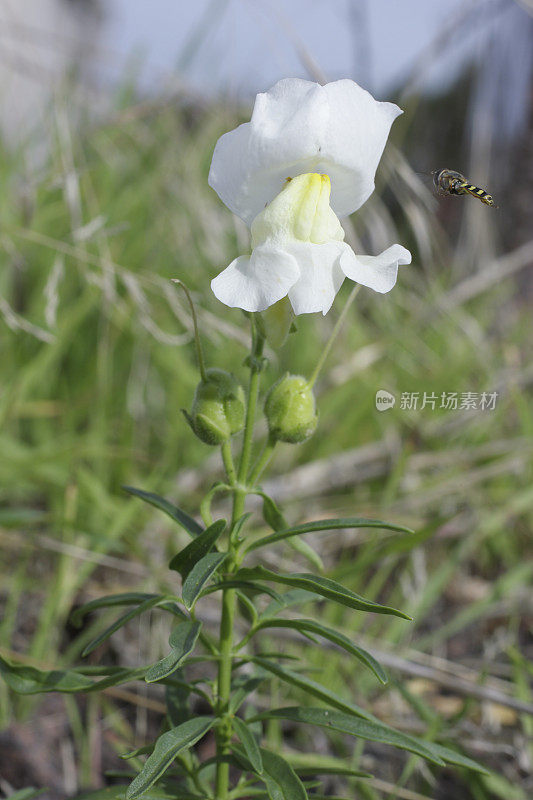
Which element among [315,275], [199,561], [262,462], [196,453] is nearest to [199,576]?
[199,561]

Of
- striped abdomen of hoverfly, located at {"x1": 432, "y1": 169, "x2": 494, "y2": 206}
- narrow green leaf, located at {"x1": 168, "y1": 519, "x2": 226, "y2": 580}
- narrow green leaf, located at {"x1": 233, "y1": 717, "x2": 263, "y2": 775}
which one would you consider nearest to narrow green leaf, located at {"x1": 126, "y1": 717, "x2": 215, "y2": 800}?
narrow green leaf, located at {"x1": 233, "y1": 717, "x2": 263, "y2": 775}

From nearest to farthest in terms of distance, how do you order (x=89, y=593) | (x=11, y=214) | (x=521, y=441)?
1. (x=89, y=593)
2. (x=521, y=441)
3. (x=11, y=214)

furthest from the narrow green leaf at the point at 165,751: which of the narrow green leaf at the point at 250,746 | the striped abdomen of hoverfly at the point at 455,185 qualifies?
the striped abdomen of hoverfly at the point at 455,185

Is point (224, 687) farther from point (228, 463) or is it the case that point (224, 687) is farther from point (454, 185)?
point (454, 185)

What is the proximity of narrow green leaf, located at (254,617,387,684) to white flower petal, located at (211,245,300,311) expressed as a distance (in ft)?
0.89

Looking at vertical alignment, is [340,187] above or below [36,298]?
below

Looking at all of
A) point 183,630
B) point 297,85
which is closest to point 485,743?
point 183,630

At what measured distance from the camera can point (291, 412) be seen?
64 cm

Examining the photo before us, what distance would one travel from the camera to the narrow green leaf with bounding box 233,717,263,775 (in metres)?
0.57

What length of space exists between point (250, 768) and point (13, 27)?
1.71 meters

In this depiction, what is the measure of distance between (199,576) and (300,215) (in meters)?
0.30

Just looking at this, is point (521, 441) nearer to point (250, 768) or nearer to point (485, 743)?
point (485, 743)

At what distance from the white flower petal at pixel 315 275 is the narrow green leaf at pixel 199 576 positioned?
21cm

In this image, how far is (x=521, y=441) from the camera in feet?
5.43
